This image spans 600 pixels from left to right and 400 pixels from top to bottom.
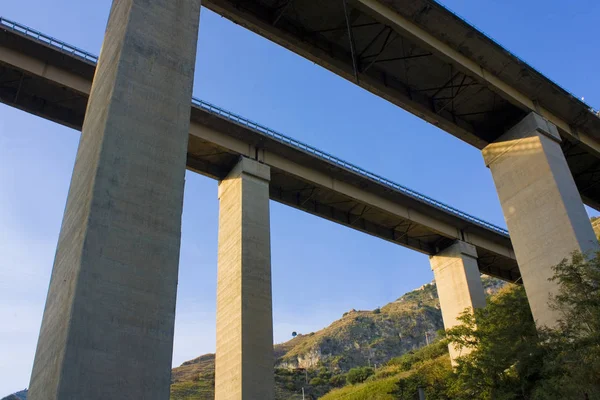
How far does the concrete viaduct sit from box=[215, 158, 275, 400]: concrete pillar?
0.06 m

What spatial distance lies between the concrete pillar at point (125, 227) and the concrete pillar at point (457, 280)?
89.5ft

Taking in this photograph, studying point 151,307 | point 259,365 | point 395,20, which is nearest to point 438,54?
point 395,20

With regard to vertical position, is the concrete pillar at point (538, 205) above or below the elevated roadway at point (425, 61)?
below

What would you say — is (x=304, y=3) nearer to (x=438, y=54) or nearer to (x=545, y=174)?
(x=438, y=54)

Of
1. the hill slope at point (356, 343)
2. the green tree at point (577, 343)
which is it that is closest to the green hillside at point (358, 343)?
the hill slope at point (356, 343)

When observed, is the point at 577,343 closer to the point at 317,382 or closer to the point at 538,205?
the point at 538,205

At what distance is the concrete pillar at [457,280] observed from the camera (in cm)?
3438

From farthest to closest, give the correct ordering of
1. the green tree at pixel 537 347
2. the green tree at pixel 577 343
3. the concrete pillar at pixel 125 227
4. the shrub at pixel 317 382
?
the shrub at pixel 317 382 < the green tree at pixel 537 347 < the green tree at pixel 577 343 < the concrete pillar at pixel 125 227

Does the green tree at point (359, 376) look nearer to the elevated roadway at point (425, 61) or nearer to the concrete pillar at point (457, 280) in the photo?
the concrete pillar at point (457, 280)

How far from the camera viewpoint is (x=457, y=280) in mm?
35625

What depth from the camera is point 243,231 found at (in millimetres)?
23453

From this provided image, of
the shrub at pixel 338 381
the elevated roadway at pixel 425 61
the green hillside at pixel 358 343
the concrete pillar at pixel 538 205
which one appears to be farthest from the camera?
the green hillside at pixel 358 343

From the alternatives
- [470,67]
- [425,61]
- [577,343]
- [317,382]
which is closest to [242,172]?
[425,61]

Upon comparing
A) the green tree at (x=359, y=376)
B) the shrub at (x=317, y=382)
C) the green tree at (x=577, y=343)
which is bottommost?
the green tree at (x=577, y=343)
